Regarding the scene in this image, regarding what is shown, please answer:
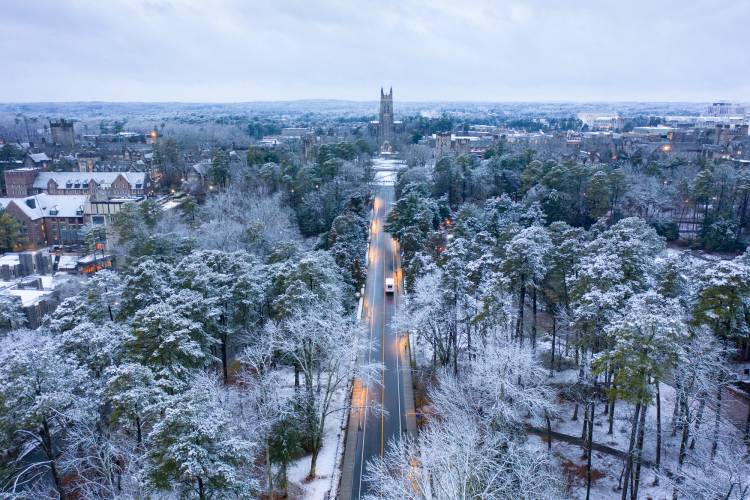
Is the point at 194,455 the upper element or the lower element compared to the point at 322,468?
upper

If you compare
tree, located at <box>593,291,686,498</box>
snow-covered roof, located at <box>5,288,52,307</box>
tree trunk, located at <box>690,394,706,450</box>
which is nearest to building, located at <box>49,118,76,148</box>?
snow-covered roof, located at <box>5,288,52,307</box>

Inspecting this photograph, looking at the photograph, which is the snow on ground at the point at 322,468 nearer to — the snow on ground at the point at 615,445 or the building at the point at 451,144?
the snow on ground at the point at 615,445

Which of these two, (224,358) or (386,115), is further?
(386,115)

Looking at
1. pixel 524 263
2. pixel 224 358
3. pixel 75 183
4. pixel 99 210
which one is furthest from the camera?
pixel 75 183

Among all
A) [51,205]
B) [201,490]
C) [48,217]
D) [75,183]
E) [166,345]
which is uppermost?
[75,183]

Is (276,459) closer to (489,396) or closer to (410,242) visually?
(489,396)

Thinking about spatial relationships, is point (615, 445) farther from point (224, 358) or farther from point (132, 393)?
point (132, 393)

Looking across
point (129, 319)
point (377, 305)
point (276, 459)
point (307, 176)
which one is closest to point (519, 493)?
point (276, 459)

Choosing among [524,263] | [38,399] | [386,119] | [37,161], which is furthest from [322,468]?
[386,119]
